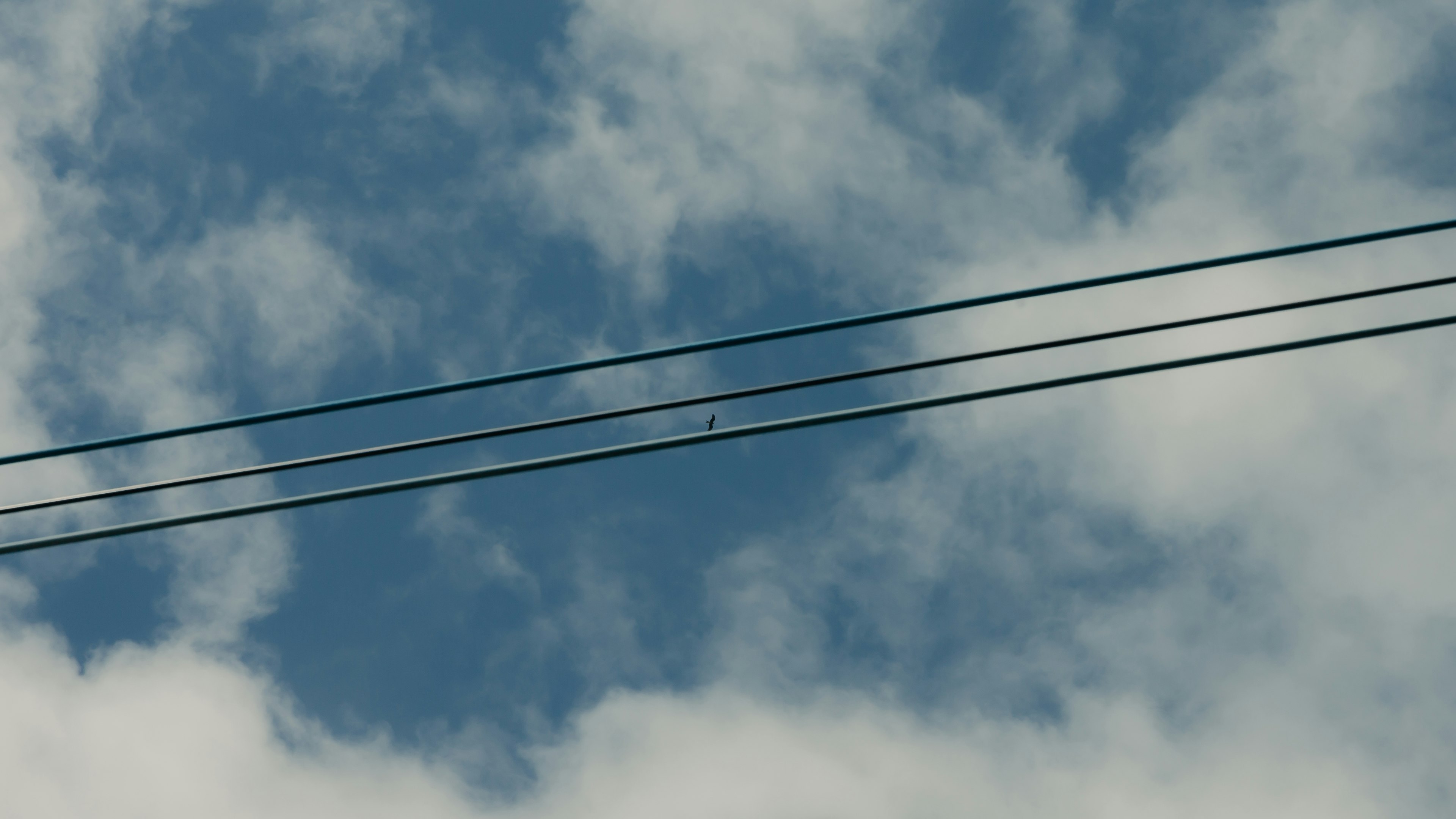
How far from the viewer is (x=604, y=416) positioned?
10781mm

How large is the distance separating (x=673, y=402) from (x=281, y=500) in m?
3.42

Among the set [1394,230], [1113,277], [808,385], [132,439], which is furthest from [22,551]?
[1394,230]

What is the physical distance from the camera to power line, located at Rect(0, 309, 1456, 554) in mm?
10164

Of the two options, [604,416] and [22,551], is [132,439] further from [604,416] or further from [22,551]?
[604,416]

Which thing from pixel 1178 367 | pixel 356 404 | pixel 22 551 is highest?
pixel 356 404

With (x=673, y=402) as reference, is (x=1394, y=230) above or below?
above

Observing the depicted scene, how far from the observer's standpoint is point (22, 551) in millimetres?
10281

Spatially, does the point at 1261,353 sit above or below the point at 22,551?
above

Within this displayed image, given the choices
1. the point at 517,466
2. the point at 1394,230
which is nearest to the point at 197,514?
the point at 517,466

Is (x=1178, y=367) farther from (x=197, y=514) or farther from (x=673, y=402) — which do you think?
(x=197, y=514)

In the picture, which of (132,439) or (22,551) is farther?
(132,439)

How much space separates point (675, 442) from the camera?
10281mm

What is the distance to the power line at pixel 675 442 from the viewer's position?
10.2 m

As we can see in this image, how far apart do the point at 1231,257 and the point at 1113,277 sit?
111 centimetres
